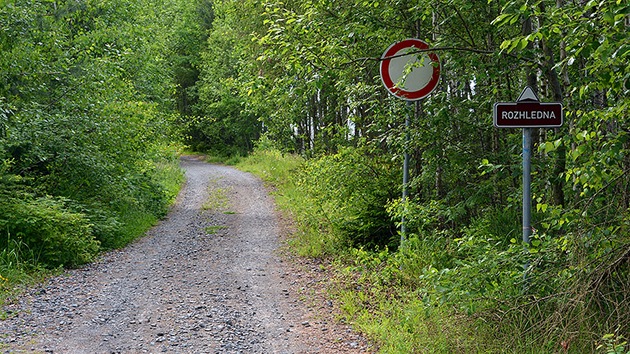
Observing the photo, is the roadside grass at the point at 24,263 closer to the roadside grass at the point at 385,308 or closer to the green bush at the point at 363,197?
the roadside grass at the point at 385,308

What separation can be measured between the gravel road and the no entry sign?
2.51 metres

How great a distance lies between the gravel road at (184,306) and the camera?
6320mm

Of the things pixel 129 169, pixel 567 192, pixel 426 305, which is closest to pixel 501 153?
pixel 567 192

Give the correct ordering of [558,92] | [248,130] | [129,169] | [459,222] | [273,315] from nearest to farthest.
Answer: [558,92] < [273,315] < [459,222] < [129,169] < [248,130]

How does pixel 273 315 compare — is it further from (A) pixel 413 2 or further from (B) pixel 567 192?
(A) pixel 413 2

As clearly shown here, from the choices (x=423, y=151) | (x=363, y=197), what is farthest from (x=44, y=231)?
(x=423, y=151)

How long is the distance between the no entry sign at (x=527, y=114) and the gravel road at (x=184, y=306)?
2506 mm

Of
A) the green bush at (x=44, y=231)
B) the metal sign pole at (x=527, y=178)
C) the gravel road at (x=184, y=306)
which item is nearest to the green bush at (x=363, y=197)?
the gravel road at (x=184, y=306)

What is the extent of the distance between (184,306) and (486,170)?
161 inches

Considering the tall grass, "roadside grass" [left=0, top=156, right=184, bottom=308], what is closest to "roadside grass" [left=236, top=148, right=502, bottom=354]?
the tall grass

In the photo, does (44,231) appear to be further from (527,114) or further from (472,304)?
(527,114)

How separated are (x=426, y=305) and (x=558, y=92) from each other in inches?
101

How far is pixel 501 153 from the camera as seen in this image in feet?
25.1

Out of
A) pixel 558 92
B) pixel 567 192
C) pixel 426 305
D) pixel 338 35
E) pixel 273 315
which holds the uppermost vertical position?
pixel 338 35
